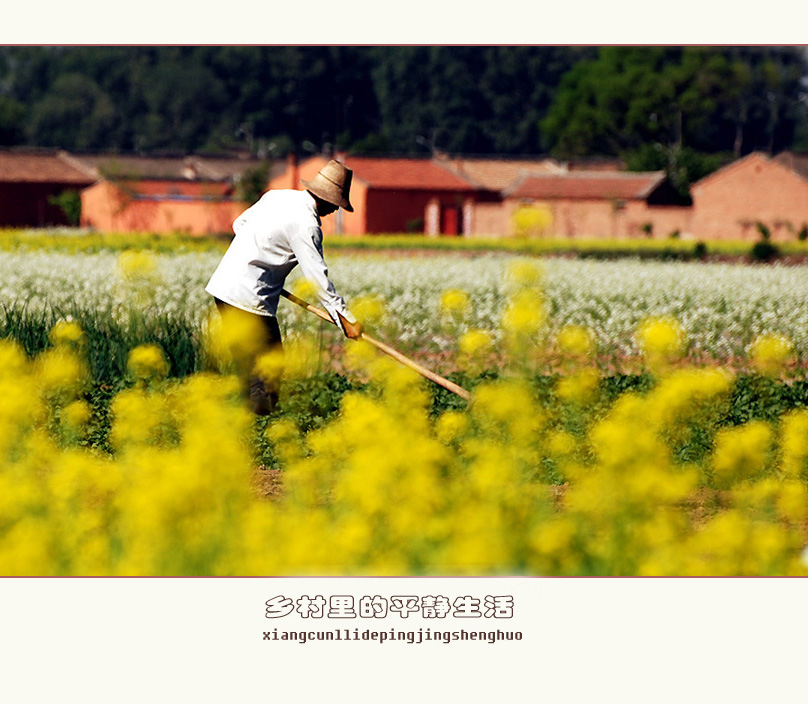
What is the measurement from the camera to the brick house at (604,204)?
5356cm

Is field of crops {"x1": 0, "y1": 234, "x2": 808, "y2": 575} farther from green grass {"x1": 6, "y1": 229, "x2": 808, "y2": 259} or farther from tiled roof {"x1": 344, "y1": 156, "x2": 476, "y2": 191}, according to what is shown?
tiled roof {"x1": 344, "y1": 156, "x2": 476, "y2": 191}

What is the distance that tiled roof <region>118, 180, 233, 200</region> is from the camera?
5617 centimetres

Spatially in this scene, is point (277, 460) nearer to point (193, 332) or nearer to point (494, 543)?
point (193, 332)

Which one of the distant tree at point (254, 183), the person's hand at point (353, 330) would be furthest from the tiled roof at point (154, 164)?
the person's hand at point (353, 330)

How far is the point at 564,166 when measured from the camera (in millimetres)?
71875

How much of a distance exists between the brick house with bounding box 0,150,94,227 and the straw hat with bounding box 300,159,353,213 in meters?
49.7

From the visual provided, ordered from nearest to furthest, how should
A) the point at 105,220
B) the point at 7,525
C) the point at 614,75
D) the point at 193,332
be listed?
the point at 7,525, the point at 193,332, the point at 105,220, the point at 614,75

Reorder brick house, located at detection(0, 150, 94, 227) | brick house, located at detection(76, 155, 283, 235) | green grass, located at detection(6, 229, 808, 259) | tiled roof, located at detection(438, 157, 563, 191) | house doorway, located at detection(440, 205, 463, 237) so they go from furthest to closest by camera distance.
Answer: tiled roof, located at detection(438, 157, 563, 191), house doorway, located at detection(440, 205, 463, 237), brick house, located at detection(0, 150, 94, 227), brick house, located at detection(76, 155, 283, 235), green grass, located at detection(6, 229, 808, 259)

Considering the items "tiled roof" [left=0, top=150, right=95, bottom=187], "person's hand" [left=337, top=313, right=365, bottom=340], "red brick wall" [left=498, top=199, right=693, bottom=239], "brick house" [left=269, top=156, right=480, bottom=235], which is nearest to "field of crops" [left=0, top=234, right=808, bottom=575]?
"person's hand" [left=337, top=313, right=365, bottom=340]

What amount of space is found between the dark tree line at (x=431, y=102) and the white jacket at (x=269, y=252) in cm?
3839

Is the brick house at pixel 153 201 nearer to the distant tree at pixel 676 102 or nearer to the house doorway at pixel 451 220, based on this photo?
the house doorway at pixel 451 220

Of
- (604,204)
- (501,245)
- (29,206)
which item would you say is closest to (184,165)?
(29,206)

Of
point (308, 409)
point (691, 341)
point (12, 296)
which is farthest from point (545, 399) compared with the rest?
point (12, 296)
